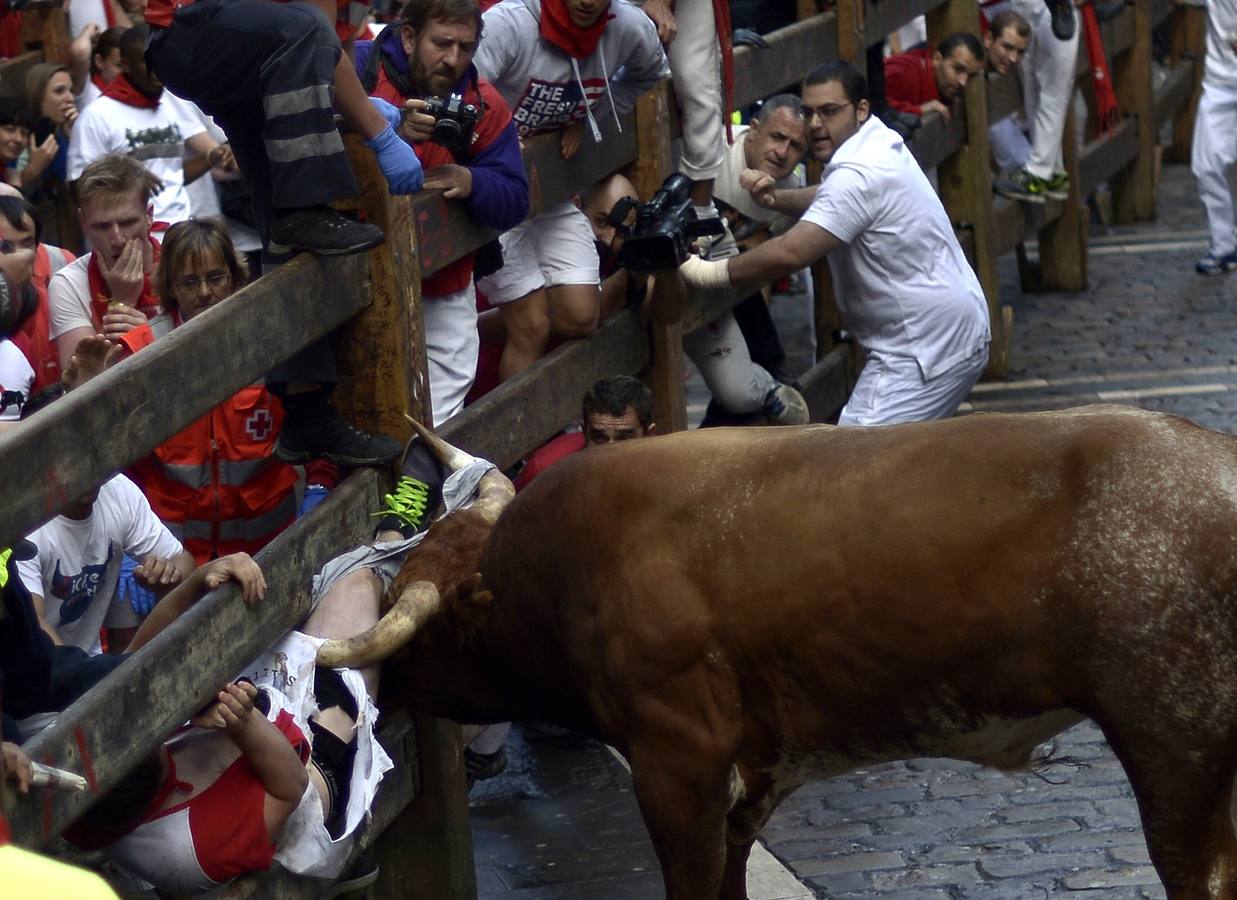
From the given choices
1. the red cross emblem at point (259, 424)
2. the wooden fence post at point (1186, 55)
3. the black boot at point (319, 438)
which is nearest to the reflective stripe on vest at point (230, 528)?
the red cross emblem at point (259, 424)

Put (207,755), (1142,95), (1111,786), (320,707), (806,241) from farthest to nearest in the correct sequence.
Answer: (1142,95) → (806,241) → (1111,786) → (320,707) → (207,755)

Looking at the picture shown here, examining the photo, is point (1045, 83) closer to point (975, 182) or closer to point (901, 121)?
point (975, 182)

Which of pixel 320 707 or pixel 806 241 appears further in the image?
pixel 806 241

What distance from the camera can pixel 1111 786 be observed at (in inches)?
234

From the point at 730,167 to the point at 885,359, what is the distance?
3.64ft

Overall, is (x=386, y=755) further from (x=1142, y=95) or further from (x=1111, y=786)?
(x=1142, y=95)

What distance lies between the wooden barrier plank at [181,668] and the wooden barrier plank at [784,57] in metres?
3.86

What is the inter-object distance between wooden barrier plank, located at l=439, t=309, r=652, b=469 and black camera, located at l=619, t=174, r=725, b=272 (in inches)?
12.7

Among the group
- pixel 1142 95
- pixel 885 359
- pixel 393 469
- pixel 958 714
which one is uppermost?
pixel 393 469

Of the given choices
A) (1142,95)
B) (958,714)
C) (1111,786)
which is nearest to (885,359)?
(1111,786)

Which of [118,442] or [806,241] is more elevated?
[118,442]

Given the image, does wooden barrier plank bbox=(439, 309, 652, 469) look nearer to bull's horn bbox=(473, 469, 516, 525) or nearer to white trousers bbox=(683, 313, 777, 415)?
bull's horn bbox=(473, 469, 516, 525)

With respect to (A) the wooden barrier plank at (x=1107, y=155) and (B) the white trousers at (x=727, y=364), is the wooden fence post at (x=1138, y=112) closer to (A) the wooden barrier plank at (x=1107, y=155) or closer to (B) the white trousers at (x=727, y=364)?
(A) the wooden barrier plank at (x=1107, y=155)

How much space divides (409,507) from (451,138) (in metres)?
1.10
